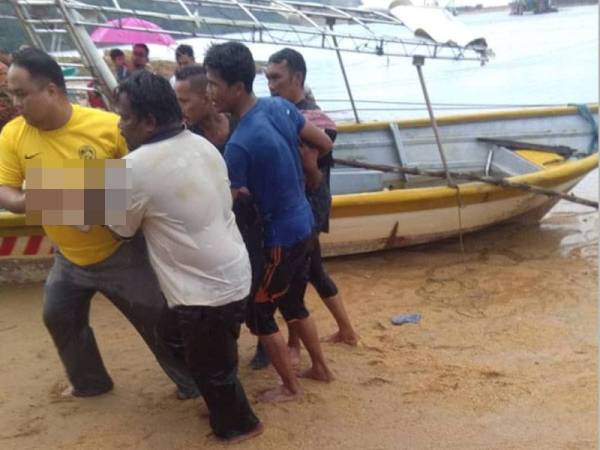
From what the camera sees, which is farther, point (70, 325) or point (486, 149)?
point (486, 149)

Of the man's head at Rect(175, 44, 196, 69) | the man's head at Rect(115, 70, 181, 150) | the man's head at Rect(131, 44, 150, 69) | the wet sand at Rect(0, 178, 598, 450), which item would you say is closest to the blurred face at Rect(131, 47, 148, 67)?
the man's head at Rect(131, 44, 150, 69)

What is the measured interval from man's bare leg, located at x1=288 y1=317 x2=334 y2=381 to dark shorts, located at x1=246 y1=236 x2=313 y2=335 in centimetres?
19

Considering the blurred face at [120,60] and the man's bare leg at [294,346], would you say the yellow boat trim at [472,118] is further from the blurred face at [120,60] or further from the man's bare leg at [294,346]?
the man's bare leg at [294,346]

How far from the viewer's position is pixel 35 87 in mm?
Answer: 3146

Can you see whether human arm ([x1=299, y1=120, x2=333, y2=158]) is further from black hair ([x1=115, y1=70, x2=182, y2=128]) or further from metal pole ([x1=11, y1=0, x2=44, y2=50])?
metal pole ([x1=11, y1=0, x2=44, y2=50])

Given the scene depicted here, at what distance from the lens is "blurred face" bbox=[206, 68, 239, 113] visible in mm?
3223

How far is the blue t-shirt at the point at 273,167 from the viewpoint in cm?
319

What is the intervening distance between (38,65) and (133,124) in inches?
23.5

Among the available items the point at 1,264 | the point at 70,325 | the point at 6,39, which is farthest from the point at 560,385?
the point at 6,39

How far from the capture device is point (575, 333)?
4.64 metres

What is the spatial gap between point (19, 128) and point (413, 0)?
427cm

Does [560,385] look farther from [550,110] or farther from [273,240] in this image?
[550,110]

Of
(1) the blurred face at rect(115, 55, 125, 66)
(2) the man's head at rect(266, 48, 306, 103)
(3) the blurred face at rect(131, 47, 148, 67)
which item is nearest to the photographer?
(2) the man's head at rect(266, 48, 306, 103)

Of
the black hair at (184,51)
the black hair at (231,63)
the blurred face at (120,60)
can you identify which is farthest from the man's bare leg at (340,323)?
the blurred face at (120,60)
